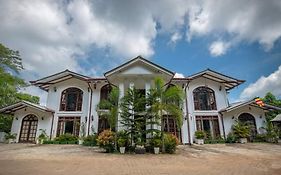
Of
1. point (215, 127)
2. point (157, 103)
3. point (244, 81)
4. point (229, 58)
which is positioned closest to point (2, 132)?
point (157, 103)

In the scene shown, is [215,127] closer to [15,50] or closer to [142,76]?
[142,76]

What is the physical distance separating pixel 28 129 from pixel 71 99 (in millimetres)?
4471

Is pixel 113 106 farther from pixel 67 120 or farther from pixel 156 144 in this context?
pixel 67 120

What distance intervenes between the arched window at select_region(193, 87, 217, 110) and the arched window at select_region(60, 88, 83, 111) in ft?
36.1

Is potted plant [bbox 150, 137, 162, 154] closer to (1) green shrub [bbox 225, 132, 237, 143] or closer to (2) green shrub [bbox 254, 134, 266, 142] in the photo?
(1) green shrub [bbox 225, 132, 237, 143]

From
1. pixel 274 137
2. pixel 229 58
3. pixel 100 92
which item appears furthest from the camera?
pixel 100 92

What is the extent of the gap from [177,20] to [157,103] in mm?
5154

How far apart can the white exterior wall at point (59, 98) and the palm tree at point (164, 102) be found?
8312mm

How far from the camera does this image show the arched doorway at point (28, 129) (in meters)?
16.2

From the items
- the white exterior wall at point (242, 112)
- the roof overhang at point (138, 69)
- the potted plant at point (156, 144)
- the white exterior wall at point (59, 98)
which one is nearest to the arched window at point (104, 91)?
the white exterior wall at point (59, 98)

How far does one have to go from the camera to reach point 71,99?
17594mm

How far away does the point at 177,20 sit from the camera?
11031 mm

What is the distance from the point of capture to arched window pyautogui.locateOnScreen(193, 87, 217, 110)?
17391 millimetres

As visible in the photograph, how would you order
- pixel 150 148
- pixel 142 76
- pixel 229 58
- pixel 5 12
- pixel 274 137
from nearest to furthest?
pixel 5 12
pixel 150 148
pixel 142 76
pixel 274 137
pixel 229 58
